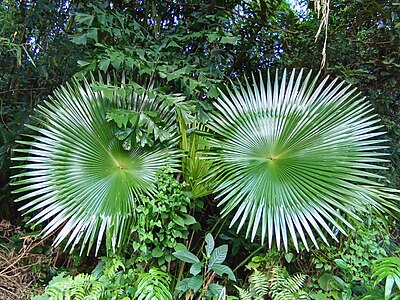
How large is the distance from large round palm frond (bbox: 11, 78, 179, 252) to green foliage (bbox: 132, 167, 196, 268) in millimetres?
52

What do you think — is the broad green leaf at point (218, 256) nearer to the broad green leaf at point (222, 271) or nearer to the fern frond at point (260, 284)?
the broad green leaf at point (222, 271)

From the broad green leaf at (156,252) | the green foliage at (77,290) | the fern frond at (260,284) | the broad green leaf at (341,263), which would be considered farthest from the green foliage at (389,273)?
the green foliage at (77,290)

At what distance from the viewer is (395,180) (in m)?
2.23

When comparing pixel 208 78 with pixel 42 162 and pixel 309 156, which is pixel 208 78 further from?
pixel 42 162

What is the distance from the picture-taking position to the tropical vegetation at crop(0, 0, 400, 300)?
1426 mm

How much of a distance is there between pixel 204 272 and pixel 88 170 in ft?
2.70

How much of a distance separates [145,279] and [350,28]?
2.34 metres

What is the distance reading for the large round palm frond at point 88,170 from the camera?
1477mm

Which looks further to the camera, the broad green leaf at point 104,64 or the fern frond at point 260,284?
the broad green leaf at point 104,64

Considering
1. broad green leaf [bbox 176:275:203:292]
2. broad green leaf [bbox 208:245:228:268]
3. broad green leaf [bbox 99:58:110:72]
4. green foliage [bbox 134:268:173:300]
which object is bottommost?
green foliage [bbox 134:268:173:300]

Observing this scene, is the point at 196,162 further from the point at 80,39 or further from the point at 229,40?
the point at 80,39

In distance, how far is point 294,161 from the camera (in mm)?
1491

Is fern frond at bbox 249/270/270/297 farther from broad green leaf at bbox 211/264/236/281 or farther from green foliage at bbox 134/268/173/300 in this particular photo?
green foliage at bbox 134/268/173/300

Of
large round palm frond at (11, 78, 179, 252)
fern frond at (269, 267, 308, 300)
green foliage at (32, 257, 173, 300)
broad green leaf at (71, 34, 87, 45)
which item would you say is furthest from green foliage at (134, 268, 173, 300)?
broad green leaf at (71, 34, 87, 45)
